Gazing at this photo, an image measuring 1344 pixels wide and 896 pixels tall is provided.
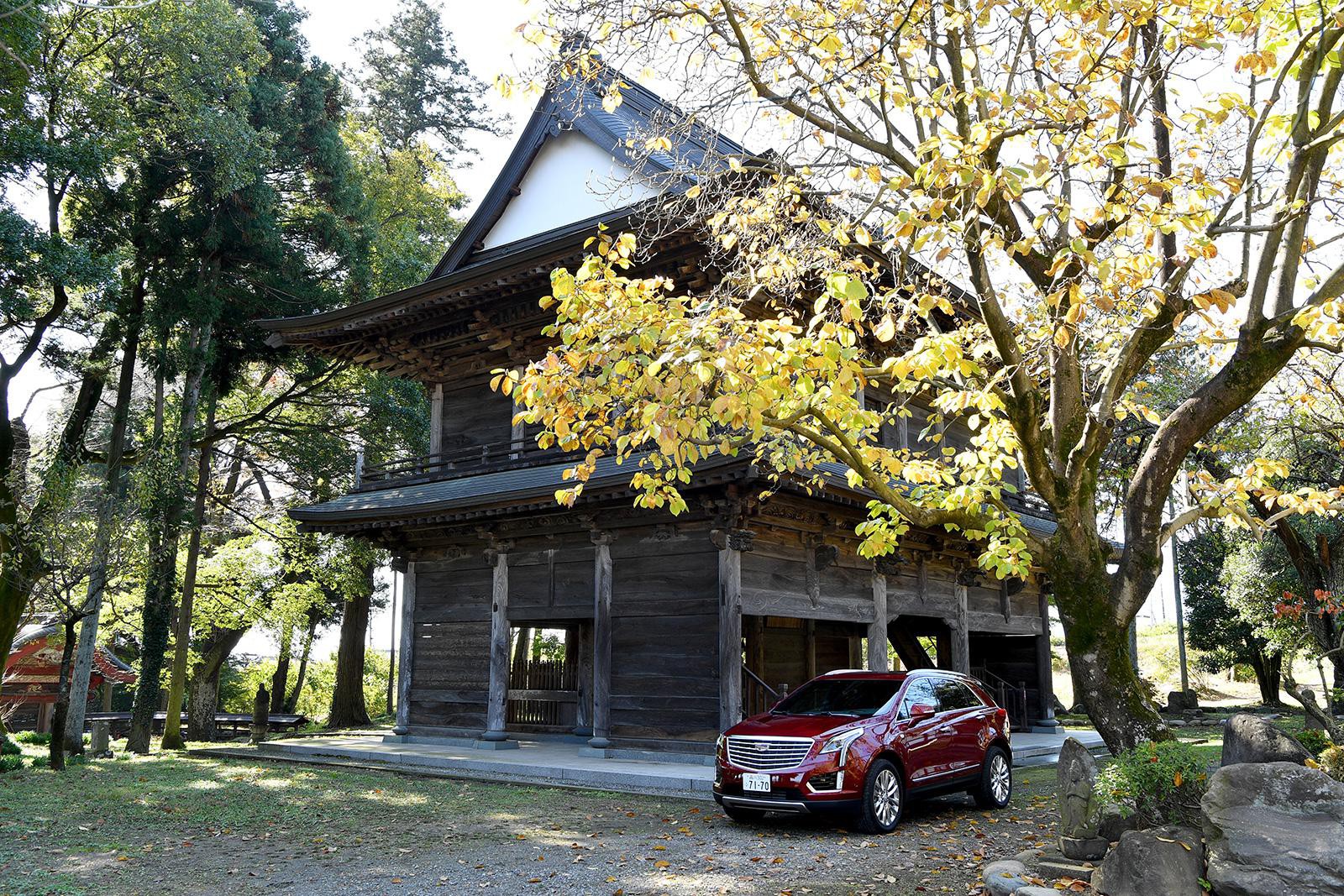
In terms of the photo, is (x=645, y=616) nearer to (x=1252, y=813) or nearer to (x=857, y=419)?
(x=857, y=419)

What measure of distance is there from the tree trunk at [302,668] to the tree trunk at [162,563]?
8061mm

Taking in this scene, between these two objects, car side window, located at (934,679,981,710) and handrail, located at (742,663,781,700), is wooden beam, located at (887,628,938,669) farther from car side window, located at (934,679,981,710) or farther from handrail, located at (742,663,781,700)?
car side window, located at (934,679,981,710)

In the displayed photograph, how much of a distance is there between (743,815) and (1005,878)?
3.86 metres

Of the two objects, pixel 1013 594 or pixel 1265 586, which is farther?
pixel 1265 586

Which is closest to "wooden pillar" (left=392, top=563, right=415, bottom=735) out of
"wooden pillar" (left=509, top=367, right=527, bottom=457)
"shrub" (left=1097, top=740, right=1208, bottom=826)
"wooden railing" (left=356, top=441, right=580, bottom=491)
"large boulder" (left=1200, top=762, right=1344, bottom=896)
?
"wooden railing" (left=356, top=441, right=580, bottom=491)

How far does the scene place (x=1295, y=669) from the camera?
43281 millimetres

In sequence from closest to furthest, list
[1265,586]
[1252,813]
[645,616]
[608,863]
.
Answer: [1252,813] < [608,863] < [645,616] < [1265,586]

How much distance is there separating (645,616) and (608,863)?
22.7 ft

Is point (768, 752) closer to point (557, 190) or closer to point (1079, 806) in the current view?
point (1079, 806)

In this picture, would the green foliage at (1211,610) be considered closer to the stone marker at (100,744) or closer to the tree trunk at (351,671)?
the tree trunk at (351,671)

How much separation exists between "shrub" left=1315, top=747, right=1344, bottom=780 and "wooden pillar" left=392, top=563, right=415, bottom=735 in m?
14.5

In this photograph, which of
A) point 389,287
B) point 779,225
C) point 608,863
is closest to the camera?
point 608,863

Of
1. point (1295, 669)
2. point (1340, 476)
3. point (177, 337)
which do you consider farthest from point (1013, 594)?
point (1295, 669)

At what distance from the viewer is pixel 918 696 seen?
33.2ft
